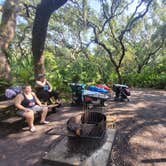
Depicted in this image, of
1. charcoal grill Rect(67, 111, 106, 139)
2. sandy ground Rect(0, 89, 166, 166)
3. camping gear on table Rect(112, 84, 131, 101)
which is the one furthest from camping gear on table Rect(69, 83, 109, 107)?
charcoal grill Rect(67, 111, 106, 139)

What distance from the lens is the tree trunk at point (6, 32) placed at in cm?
712

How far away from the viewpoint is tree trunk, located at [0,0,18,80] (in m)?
7.12

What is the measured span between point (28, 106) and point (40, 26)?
10.8 feet

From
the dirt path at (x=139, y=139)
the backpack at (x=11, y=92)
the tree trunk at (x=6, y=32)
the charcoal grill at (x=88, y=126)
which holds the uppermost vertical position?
the tree trunk at (x=6, y=32)

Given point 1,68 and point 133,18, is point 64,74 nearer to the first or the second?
point 1,68

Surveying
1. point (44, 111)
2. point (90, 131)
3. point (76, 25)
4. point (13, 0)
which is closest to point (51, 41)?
point (76, 25)

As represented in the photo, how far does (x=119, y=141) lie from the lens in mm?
4008

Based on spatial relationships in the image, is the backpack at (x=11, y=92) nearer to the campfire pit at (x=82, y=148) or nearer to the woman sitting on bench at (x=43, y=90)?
the woman sitting on bench at (x=43, y=90)

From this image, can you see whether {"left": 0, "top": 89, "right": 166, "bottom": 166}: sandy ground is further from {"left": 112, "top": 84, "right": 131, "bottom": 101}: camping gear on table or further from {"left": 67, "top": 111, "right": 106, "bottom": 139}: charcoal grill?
{"left": 112, "top": 84, "right": 131, "bottom": 101}: camping gear on table

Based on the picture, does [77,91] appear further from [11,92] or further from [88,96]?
[11,92]

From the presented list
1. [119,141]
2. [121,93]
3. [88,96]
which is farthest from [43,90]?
[121,93]

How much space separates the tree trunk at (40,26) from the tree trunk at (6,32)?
99 centimetres

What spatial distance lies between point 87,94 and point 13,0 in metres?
4.07

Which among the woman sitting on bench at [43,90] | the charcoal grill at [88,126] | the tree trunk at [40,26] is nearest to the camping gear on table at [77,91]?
the woman sitting on bench at [43,90]
